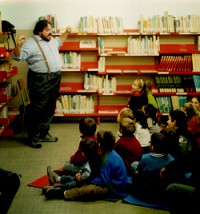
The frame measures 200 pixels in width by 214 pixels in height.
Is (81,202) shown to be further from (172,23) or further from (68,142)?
(172,23)

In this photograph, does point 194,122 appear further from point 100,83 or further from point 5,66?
point 5,66

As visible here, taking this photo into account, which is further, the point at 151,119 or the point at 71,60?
the point at 71,60

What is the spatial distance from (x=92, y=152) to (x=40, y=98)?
2061 mm

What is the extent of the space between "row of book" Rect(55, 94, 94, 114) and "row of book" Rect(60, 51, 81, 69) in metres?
0.54

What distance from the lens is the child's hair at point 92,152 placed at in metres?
3.84

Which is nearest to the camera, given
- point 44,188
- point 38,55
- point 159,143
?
point 159,143

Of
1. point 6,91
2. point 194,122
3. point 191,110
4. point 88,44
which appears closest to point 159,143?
point 194,122

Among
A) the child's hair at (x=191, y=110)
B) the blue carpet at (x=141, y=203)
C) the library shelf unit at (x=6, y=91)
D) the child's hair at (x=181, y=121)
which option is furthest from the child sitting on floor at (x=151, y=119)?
the library shelf unit at (x=6, y=91)

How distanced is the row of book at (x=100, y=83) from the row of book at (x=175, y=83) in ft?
2.67

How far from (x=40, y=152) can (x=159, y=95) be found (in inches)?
104

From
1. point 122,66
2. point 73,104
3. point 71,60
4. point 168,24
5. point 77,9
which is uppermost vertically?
point 77,9

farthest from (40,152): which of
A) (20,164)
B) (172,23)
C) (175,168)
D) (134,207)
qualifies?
(172,23)

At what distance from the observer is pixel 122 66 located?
282 inches

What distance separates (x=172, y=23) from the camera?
6.73 m
